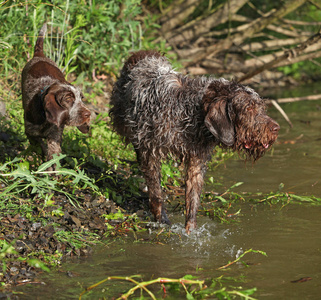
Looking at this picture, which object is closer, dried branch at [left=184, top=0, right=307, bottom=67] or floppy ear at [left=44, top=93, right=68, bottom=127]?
floppy ear at [left=44, top=93, right=68, bottom=127]

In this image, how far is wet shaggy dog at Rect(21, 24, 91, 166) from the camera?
230 inches

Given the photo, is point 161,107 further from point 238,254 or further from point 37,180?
point 238,254

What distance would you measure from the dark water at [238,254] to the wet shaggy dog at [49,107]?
1.53 m

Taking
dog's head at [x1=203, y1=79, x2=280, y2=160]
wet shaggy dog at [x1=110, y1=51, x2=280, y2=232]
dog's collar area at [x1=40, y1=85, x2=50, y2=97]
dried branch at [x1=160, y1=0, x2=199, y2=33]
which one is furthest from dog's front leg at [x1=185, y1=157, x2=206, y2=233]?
dried branch at [x1=160, y1=0, x2=199, y2=33]

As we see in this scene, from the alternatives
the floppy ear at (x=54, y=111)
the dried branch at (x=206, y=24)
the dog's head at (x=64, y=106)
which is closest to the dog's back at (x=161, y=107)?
the dog's head at (x=64, y=106)

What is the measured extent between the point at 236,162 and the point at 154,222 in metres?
2.68

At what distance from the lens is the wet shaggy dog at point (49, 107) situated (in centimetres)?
584

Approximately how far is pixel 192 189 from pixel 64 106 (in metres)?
1.62

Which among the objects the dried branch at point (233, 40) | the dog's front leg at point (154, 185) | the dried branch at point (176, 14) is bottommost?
the dog's front leg at point (154, 185)

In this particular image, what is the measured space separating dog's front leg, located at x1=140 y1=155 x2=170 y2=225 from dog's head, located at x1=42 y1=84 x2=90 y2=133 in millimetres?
829

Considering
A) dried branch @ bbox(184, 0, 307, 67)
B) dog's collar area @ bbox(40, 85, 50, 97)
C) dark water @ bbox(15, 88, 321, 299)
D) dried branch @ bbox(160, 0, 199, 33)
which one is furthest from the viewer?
dried branch @ bbox(160, 0, 199, 33)

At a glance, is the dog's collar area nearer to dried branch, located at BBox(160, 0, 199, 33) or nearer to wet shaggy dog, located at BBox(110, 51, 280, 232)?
wet shaggy dog, located at BBox(110, 51, 280, 232)

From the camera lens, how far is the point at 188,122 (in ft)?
17.6

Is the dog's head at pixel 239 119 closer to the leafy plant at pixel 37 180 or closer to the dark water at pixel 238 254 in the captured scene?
the dark water at pixel 238 254
